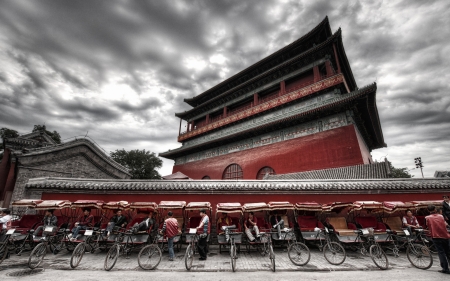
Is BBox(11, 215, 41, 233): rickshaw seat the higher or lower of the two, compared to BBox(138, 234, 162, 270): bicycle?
higher

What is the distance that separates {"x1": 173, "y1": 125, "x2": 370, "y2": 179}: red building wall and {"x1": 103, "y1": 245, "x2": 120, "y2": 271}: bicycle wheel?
38.7ft

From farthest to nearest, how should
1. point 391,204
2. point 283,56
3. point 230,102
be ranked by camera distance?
point 230,102
point 283,56
point 391,204

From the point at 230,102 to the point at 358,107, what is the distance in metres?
12.7

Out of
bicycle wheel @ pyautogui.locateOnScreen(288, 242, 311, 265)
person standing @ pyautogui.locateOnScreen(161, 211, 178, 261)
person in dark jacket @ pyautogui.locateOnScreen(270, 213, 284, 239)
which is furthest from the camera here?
person in dark jacket @ pyautogui.locateOnScreen(270, 213, 284, 239)

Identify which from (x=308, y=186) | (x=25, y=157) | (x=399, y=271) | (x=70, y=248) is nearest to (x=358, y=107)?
(x=308, y=186)

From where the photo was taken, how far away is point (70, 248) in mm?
7395

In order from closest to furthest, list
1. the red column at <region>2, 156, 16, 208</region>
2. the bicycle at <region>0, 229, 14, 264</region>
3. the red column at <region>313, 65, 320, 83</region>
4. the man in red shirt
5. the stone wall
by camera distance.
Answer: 1. the man in red shirt
2. the bicycle at <region>0, 229, 14, 264</region>
3. the stone wall
4. the red column at <region>2, 156, 16, 208</region>
5. the red column at <region>313, 65, 320, 83</region>

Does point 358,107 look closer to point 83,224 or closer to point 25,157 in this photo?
point 83,224

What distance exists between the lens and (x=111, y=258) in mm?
5449

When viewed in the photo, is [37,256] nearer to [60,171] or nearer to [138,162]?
[60,171]

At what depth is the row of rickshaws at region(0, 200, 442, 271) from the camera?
5535 mm

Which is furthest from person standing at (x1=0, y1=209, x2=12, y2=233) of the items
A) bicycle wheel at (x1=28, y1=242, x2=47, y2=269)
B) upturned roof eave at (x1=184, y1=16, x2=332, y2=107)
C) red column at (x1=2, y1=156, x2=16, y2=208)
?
upturned roof eave at (x1=184, y1=16, x2=332, y2=107)

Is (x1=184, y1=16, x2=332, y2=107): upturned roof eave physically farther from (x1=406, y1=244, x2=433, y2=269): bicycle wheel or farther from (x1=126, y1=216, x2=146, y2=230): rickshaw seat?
(x1=126, y1=216, x2=146, y2=230): rickshaw seat

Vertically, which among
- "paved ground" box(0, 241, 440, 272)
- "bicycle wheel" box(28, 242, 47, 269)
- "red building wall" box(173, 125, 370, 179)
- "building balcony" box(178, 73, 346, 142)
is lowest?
"paved ground" box(0, 241, 440, 272)
